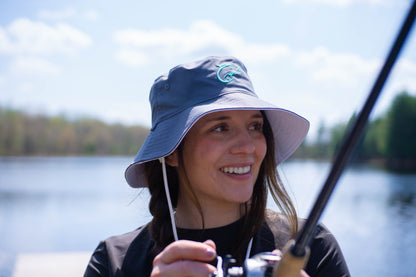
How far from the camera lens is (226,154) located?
156 centimetres

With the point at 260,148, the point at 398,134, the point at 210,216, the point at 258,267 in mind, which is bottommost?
the point at 398,134

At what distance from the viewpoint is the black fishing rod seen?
0.49m

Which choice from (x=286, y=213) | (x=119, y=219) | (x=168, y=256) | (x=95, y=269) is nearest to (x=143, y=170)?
(x=95, y=269)

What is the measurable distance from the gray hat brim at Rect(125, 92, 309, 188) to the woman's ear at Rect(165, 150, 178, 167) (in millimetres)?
119

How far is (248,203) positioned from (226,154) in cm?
35

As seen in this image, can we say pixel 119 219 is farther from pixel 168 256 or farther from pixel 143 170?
pixel 168 256

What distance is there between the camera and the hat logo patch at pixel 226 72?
1.60m

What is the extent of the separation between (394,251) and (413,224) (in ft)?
7.91

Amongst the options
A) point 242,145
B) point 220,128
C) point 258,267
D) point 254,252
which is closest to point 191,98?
point 220,128

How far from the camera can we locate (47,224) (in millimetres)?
10250

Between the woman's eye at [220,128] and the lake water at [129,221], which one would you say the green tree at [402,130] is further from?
the woman's eye at [220,128]

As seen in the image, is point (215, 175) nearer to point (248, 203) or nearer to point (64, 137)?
point (248, 203)

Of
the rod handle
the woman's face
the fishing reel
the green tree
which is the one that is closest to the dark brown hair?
the woman's face

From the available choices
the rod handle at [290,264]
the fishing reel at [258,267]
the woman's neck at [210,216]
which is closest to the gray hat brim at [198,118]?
the woman's neck at [210,216]
